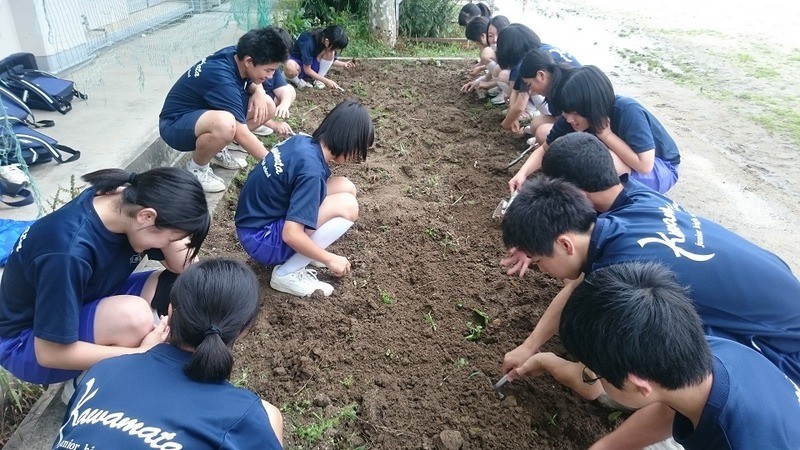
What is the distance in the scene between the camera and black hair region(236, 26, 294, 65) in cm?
339

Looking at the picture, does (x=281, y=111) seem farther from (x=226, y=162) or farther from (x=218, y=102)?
(x=218, y=102)

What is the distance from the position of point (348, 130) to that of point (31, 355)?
1.57m

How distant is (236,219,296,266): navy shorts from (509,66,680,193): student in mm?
1528

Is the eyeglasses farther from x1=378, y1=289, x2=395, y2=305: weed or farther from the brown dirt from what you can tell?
x1=378, y1=289, x2=395, y2=305: weed

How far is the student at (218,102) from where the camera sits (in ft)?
11.3

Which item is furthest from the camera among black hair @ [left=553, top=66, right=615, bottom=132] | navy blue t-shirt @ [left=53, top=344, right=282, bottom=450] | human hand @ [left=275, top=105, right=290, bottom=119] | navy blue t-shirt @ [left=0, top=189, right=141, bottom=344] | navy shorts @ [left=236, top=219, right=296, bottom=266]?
human hand @ [left=275, top=105, right=290, bottom=119]

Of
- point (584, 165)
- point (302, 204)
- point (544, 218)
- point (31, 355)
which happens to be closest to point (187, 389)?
point (31, 355)

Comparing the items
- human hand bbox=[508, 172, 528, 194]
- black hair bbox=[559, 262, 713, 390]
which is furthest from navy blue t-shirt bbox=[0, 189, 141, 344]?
human hand bbox=[508, 172, 528, 194]

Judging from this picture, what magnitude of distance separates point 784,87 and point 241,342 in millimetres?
7306

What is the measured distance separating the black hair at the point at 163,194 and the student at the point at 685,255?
1.12 m

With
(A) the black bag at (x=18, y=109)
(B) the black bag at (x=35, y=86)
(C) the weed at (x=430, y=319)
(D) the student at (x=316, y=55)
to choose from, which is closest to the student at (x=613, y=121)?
(C) the weed at (x=430, y=319)

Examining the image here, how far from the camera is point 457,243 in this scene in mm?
3361

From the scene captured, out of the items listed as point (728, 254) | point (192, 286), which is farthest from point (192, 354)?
point (728, 254)

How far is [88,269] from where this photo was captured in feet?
5.83
